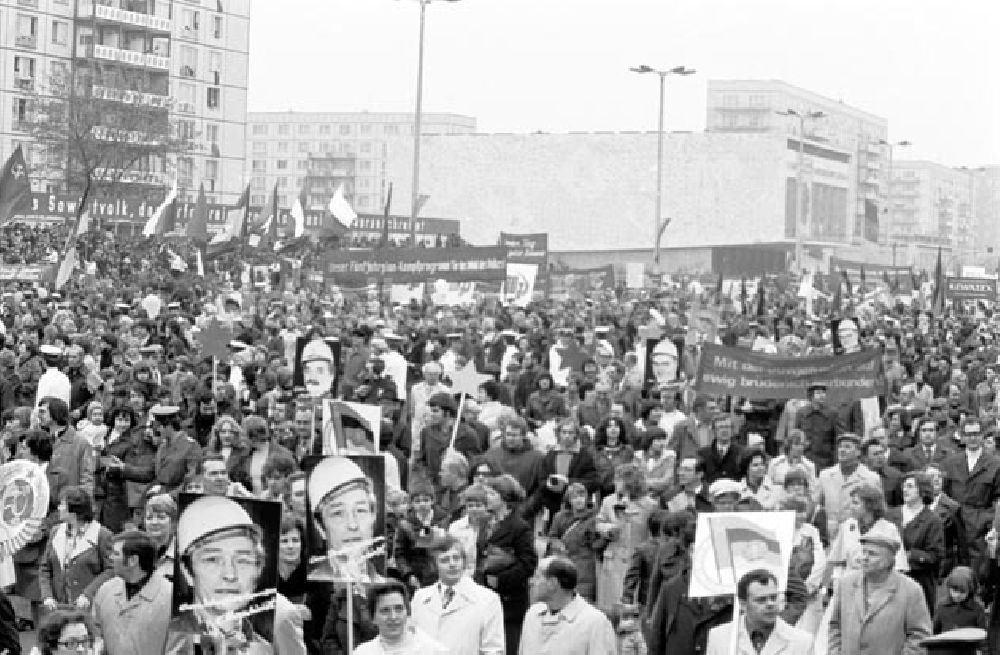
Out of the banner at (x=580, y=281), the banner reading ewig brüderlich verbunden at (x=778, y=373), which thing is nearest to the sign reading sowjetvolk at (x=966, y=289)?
the banner at (x=580, y=281)

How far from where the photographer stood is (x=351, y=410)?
14.7 metres

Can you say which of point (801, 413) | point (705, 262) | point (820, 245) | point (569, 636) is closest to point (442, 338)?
point (801, 413)

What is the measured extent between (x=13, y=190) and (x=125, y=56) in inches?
2579

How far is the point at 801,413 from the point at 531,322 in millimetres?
10934

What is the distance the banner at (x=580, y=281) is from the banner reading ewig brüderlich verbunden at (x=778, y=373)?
26405mm

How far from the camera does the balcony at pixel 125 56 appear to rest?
308 feet

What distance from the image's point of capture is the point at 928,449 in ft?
56.6

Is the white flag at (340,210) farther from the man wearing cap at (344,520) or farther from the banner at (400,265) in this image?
the man wearing cap at (344,520)

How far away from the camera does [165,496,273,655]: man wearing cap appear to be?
366 inches

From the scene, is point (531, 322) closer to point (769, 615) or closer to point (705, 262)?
point (769, 615)

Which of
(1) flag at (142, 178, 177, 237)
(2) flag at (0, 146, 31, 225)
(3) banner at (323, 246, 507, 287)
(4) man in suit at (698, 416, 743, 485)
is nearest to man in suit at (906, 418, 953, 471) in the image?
(4) man in suit at (698, 416, 743, 485)

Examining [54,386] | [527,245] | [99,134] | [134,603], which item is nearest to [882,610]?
[134,603]

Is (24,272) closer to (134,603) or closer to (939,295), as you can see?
(939,295)

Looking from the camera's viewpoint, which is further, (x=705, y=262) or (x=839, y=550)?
(x=705, y=262)
